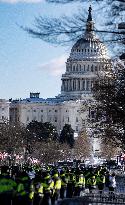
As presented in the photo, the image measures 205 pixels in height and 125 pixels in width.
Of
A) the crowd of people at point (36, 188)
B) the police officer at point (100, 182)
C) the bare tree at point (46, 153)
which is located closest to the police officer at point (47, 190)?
the crowd of people at point (36, 188)

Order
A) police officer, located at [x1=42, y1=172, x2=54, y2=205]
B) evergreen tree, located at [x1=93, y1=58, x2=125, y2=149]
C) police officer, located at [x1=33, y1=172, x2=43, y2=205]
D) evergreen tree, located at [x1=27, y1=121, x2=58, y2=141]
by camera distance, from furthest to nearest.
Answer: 1. evergreen tree, located at [x1=27, y1=121, x2=58, y2=141]
2. evergreen tree, located at [x1=93, y1=58, x2=125, y2=149]
3. police officer, located at [x1=42, y1=172, x2=54, y2=205]
4. police officer, located at [x1=33, y1=172, x2=43, y2=205]

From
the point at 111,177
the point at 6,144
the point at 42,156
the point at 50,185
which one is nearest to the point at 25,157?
the point at 42,156

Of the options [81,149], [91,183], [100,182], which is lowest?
[91,183]

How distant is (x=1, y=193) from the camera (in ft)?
70.8

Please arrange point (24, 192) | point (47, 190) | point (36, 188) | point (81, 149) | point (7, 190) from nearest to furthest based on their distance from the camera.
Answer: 1. point (7, 190)
2. point (24, 192)
3. point (36, 188)
4. point (47, 190)
5. point (81, 149)

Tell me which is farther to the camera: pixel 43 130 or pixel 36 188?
pixel 43 130

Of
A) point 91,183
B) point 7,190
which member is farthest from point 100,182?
point 7,190

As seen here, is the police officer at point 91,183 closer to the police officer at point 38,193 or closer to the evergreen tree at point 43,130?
the police officer at point 38,193

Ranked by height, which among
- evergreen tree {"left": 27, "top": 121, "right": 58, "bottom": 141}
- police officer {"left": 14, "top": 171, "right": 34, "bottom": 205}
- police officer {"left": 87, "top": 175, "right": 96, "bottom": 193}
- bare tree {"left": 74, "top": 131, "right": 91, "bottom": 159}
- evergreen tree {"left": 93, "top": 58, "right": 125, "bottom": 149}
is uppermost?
evergreen tree {"left": 27, "top": 121, "right": 58, "bottom": 141}

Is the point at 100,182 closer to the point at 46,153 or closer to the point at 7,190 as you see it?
the point at 7,190

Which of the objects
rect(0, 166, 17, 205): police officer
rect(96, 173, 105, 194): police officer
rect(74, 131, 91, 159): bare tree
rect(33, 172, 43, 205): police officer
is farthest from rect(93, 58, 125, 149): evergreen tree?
rect(74, 131, 91, 159): bare tree

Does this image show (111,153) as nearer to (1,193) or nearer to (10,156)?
(10,156)

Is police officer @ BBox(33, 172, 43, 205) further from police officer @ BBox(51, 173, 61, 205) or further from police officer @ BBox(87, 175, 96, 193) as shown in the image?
police officer @ BBox(87, 175, 96, 193)

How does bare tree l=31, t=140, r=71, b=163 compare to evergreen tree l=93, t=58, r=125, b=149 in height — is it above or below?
above
